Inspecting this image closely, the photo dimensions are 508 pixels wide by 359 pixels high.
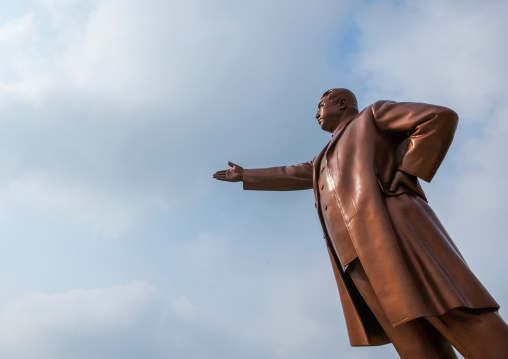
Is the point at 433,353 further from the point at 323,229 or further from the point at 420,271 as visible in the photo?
the point at 323,229

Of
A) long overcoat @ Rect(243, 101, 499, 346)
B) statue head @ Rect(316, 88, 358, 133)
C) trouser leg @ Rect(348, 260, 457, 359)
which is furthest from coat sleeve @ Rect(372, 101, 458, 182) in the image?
trouser leg @ Rect(348, 260, 457, 359)

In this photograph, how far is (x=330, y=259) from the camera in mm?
5969

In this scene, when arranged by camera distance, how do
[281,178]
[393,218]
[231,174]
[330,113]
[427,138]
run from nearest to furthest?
[393,218] < [427,138] < [330,113] < [281,178] < [231,174]

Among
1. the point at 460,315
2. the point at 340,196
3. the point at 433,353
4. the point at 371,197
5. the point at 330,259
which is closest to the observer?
the point at 460,315

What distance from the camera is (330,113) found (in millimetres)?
6508

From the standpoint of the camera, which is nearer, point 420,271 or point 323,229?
point 420,271

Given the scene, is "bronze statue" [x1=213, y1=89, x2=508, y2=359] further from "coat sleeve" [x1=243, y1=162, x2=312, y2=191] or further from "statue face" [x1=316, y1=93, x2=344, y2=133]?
"coat sleeve" [x1=243, y1=162, x2=312, y2=191]

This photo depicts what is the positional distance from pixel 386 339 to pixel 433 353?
2.42 feet

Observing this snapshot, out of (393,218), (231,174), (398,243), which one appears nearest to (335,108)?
(231,174)

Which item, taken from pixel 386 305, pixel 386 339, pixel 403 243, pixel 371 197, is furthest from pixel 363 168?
pixel 386 339

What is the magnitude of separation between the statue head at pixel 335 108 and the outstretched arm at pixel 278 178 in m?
0.66

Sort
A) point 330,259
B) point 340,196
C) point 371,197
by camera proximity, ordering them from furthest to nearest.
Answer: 1. point 330,259
2. point 340,196
3. point 371,197

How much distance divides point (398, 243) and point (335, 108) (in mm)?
2195

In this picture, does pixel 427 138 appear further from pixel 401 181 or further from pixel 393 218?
pixel 393 218
